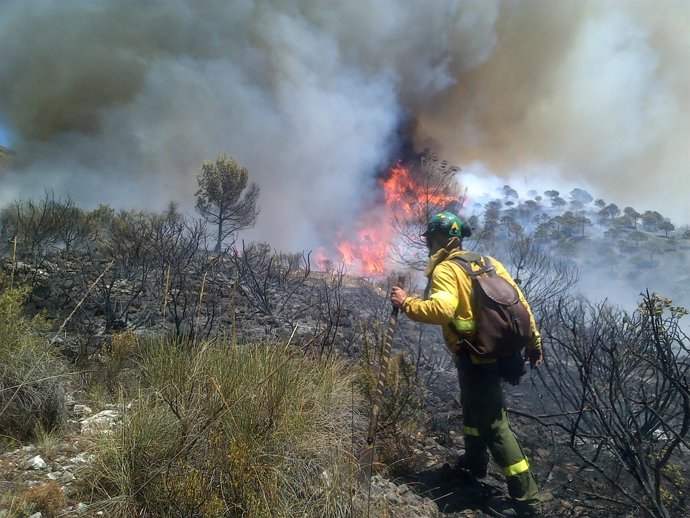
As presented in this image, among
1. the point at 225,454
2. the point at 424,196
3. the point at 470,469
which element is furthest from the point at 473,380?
the point at 424,196

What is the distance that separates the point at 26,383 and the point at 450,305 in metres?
2.50

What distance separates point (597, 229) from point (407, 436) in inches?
2590

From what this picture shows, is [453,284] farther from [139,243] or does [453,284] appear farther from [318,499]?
[139,243]

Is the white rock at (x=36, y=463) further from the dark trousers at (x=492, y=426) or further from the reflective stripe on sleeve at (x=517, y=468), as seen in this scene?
the reflective stripe on sleeve at (x=517, y=468)

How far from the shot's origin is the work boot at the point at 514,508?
2258 millimetres

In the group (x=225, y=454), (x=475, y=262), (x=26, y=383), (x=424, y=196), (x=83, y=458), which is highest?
(x=424, y=196)

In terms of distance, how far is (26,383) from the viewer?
228 cm

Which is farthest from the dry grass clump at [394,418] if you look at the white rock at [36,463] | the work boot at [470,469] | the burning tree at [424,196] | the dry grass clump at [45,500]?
the burning tree at [424,196]

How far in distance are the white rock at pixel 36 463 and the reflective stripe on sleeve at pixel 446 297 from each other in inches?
89.3

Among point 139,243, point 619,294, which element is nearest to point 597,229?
point 619,294

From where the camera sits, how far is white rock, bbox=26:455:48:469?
2035 millimetres

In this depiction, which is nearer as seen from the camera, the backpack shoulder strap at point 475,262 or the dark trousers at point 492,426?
the dark trousers at point 492,426

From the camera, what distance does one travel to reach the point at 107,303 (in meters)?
5.27

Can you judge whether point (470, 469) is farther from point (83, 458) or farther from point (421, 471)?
point (83, 458)
